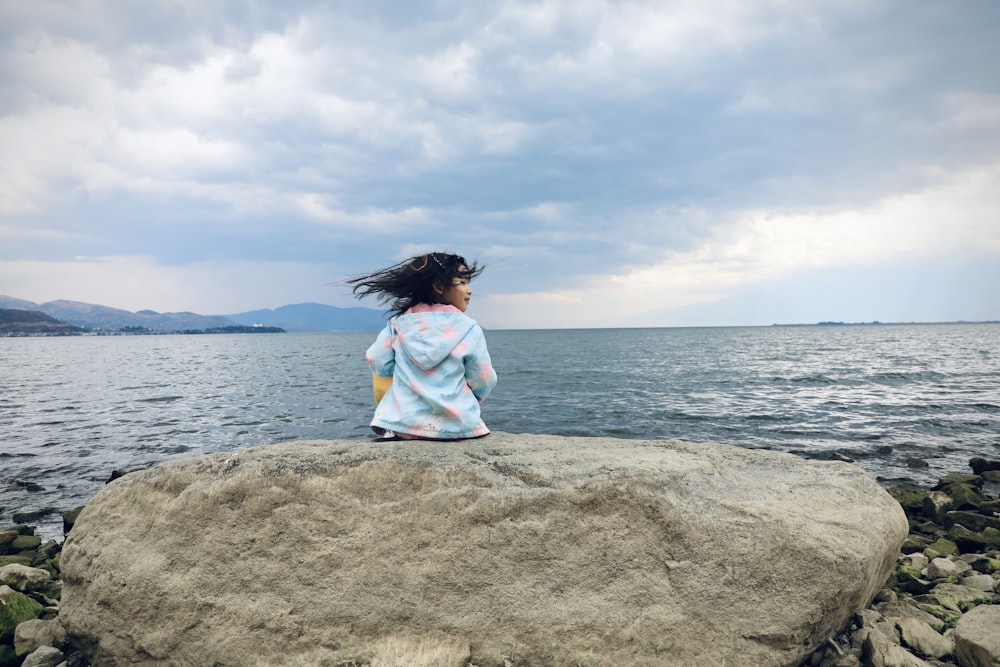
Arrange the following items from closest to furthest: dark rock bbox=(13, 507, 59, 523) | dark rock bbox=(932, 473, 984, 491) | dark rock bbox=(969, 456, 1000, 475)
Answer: dark rock bbox=(13, 507, 59, 523), dark rock bbox=(932, 473, 984, 491), dark rock bbox=(969, 456, 1000, 475)

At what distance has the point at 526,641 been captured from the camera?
3.86m

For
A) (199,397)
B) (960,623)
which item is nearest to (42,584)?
(960,623)

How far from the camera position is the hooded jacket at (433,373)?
4984mm

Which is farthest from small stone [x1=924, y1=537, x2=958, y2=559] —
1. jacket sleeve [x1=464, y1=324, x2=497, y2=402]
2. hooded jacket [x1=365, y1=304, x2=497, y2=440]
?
hooded jacket [x1=365, y1=304, x2=497, y2=440]

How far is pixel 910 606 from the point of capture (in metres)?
4.82

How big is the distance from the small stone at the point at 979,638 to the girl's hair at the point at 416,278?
4.67 m

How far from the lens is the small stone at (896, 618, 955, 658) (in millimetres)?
4094

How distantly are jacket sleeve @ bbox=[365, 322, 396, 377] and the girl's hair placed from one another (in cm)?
37

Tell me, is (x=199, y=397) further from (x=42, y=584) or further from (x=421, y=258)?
(x=421, y=258)

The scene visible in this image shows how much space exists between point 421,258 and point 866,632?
472 cm

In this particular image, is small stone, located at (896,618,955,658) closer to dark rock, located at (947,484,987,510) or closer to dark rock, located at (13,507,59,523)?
dark rock, located at (947,484,987,510)

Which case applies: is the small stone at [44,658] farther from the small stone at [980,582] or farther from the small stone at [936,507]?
the small stone at [936,507]

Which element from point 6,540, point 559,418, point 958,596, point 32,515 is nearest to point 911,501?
point 958,596

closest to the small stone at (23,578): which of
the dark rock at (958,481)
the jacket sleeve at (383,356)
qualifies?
the jacket sleeve at (383,356)
